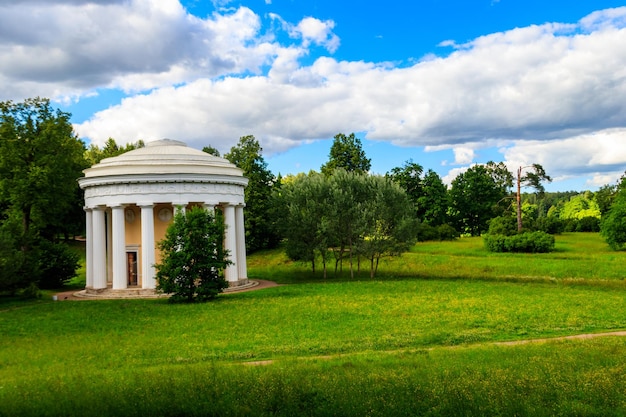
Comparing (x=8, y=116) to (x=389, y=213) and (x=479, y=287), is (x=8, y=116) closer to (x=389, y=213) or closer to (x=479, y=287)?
(x=389, y=213)

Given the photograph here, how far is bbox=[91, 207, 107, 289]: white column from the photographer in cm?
3659

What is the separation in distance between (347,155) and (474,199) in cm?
1915

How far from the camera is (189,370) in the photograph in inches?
537

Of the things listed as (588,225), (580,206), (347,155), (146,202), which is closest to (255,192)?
(347,155)

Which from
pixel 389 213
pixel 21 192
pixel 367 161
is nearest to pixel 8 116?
pixel 21 192

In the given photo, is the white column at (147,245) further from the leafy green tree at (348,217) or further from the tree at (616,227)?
the tree at (616,227)

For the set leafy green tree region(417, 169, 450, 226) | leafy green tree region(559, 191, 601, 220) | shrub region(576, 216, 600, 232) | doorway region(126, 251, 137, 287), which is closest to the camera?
doorway region(126, 251, 137, 287)

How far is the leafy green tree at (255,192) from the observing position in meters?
59.8

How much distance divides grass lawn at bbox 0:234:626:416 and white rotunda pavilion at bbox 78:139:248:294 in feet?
16.5

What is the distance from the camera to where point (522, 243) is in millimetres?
48438

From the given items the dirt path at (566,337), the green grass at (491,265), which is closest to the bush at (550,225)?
the green grass at (491,265)

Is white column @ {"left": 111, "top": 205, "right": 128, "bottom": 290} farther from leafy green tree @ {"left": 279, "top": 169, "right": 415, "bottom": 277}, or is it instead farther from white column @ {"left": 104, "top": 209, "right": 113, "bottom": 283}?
leafy green tree @ {"left": 279, "top": 169, "right": 415, "bottom": 277}

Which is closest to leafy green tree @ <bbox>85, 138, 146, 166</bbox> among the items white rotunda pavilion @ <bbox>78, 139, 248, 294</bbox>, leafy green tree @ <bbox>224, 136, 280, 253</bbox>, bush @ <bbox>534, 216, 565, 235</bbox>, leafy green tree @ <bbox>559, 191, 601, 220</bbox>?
leafy green tree @ <bbox>224, 136, 280, 253</bbox>

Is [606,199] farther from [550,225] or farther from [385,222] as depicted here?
[385,222]
